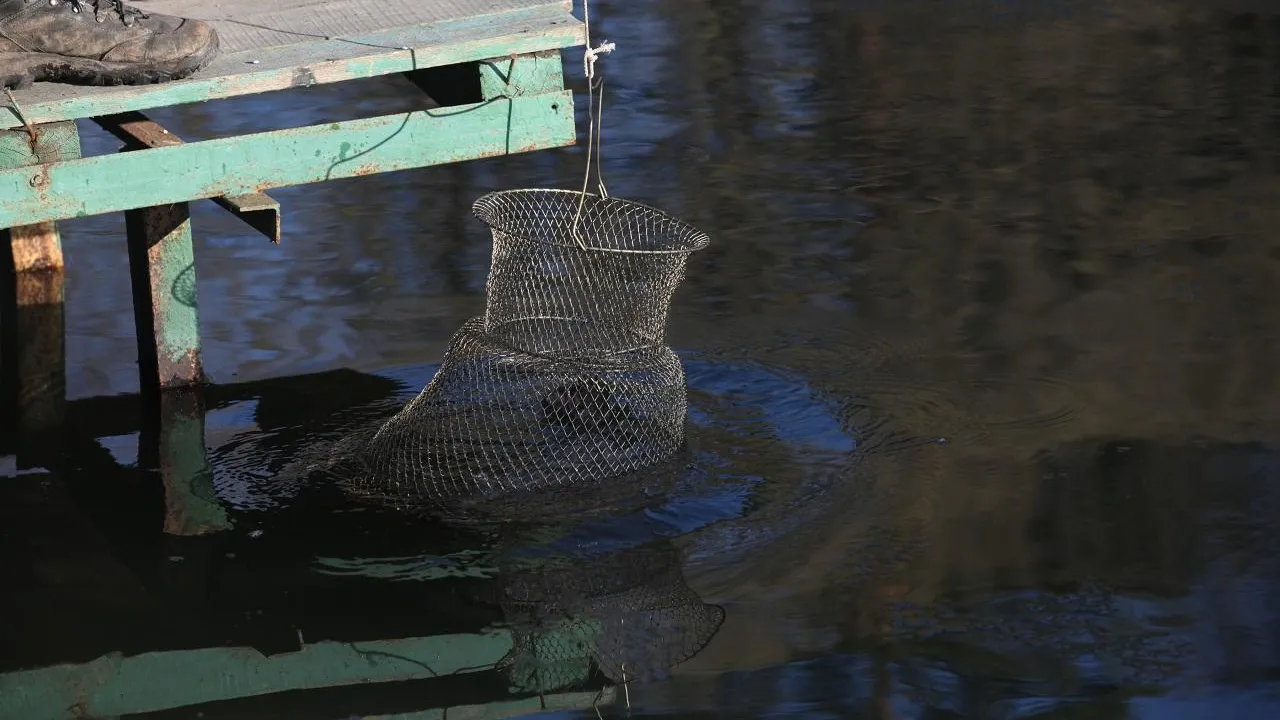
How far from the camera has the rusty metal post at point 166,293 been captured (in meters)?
6.24

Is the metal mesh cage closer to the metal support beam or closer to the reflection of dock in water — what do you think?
the metal support beam

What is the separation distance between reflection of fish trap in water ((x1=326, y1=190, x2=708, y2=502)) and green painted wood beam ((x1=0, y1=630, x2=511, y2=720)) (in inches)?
35.3

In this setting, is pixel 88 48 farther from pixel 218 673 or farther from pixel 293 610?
pixel 218 673

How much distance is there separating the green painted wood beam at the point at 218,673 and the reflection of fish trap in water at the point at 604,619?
0.12m

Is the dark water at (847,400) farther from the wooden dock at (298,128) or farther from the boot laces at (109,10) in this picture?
the boot laces at (109,10)

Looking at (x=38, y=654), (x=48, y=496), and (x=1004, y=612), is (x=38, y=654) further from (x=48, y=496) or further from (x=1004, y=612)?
(x=1004, y=612)

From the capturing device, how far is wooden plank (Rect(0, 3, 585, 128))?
5195mm

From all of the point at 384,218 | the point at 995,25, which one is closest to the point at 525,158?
the point at 384,218

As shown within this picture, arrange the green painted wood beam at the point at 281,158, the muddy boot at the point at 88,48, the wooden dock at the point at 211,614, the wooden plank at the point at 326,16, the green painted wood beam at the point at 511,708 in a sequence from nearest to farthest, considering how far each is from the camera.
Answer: the green painted wood beam at the point at 511,708 → the wooden dock at the point at 211,614 → the green painted wood beam at the point at 281,158 → the muddy boot at the point at 88,48 → the wooden plank at the point at 326,16

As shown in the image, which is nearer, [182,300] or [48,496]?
[48,496]

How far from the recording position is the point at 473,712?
441cm

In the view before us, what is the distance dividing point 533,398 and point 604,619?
1511 mm

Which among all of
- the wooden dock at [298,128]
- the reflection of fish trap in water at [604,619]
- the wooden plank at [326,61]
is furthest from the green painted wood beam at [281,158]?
the reflection of fish trap in water at [604,619]

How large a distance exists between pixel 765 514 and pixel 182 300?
2.38 meters
